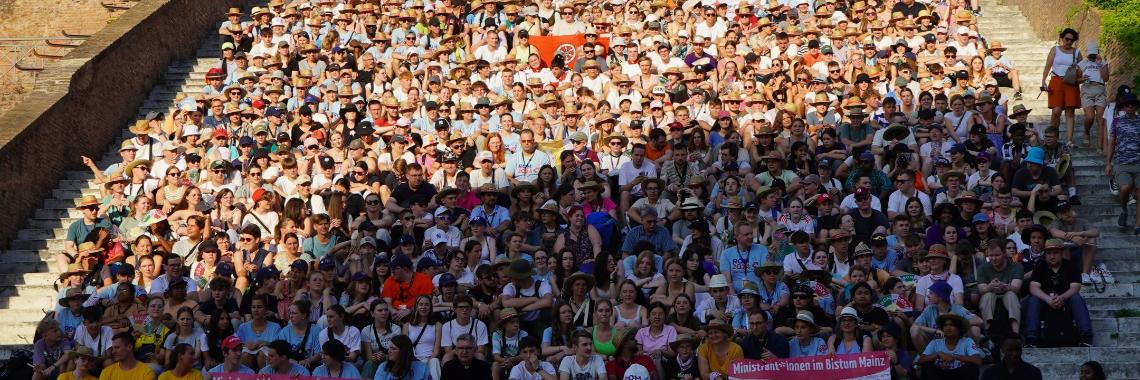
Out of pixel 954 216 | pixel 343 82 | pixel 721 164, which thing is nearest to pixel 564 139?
pixel 721 164

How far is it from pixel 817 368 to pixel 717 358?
974 mm

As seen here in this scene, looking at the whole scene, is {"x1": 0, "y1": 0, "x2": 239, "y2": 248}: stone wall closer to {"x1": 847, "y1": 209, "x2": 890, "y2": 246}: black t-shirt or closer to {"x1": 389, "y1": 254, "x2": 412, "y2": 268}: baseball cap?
{"x1": 389, "y1": 254, "x2": 412, "y2": 268}: baseball cap

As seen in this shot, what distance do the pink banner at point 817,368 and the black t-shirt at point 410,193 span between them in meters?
5.89

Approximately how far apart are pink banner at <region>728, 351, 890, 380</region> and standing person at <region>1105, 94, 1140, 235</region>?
518cm

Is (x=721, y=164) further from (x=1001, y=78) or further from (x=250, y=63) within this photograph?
(x=250, y=63)

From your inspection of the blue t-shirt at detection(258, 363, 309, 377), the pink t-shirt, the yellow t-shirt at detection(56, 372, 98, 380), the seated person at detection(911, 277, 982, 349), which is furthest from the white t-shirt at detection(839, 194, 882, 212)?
the yellow t-shirt at detection(56, 372, 98, 380)

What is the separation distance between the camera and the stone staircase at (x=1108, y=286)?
1597 centimetres

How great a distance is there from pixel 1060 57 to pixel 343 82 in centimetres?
945

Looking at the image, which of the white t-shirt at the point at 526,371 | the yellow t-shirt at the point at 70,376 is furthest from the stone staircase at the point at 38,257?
the white t-shirt at the point at 526,371

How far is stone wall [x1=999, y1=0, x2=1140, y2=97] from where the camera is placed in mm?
21266

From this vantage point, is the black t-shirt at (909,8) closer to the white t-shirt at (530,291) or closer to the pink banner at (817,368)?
the white t-shirt at (530,291)

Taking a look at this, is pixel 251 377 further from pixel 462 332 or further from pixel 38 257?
pixel 38 257

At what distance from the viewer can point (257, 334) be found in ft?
55.9

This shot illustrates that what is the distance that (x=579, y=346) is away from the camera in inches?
613
